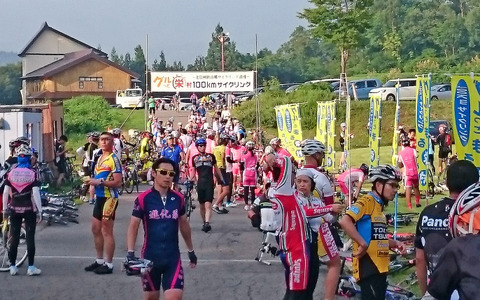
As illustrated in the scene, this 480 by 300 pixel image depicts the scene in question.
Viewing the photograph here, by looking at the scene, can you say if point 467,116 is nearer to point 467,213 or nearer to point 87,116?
point 467,213

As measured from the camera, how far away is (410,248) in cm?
1294

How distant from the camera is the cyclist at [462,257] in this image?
158 inches

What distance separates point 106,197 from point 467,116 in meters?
5.28

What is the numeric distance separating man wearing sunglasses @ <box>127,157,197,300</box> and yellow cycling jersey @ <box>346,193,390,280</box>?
64.3 inches

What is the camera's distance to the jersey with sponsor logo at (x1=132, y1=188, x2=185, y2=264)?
7668 mm

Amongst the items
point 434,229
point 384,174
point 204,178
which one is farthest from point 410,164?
point 434,229

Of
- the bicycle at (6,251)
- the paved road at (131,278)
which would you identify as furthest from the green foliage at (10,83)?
the bicycle at (6,251)

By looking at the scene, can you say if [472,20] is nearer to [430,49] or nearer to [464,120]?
[430,49]

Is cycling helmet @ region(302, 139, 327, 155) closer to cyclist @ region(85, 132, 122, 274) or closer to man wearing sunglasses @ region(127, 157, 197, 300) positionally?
man wearing sunglasses @ region(127, 157, 197, 300)

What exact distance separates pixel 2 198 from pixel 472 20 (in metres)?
93.4

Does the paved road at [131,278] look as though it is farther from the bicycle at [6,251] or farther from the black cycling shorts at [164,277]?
the black cycling shorts at [164,277]

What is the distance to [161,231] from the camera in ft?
25.3

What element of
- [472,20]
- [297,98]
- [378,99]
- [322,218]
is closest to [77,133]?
[297,98]

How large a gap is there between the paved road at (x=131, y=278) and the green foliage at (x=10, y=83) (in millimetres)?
113668
